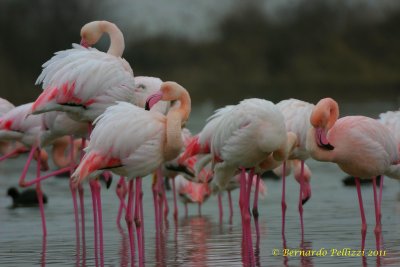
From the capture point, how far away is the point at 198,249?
382 inches

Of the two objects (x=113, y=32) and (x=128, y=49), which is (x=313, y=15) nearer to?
(x=128, y=49)

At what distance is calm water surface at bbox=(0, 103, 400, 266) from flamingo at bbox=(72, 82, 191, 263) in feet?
2.74

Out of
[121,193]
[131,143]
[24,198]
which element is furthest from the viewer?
[24,198]

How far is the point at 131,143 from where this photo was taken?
865cm

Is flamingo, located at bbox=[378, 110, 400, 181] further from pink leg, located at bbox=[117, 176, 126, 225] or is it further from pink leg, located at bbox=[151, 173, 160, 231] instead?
pink leg, located at bbox=[117, 176, 126, 225]

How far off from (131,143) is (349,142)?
2.03 m

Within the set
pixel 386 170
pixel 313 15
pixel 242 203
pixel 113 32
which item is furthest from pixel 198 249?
pixel 313 15

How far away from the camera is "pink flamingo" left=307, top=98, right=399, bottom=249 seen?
9.09 m

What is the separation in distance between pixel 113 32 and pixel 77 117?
126 centimetres

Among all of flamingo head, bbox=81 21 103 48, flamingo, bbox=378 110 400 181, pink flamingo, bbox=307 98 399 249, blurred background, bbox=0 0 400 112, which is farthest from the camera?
blurred background, bbox=0 0 400 112

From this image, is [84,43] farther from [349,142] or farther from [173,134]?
[349,142]

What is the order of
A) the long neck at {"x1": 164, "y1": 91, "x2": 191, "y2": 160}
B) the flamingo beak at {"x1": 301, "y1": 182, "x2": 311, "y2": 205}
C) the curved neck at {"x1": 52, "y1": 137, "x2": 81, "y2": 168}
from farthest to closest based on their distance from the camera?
the curved neck at {"x1": 52, "y1": 137, "x2": 81, "y2": 168} → the flamingo beak at {"x1": 301, "y1": 182, "x2": 311, "y2": 205} → the long neck at {"x1": 164, "y1": 91, "x2": 191, "y2": 160}

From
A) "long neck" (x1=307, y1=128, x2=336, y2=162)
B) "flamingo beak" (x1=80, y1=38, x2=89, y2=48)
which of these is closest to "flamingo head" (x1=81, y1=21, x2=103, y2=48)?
"flamingo beak" (x1=80, y1=38, x2=89, y2=48)

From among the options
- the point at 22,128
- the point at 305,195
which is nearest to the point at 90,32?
the point at 22,128
